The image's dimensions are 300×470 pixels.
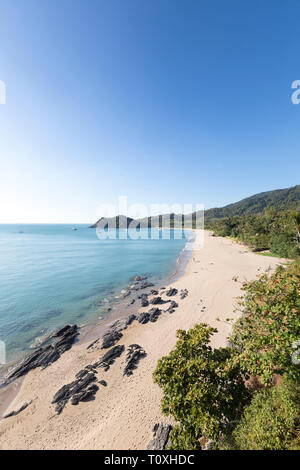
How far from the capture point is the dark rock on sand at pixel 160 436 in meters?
7.53

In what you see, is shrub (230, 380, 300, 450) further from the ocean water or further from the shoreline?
the ocean water

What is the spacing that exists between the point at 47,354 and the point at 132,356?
8284 millimetres

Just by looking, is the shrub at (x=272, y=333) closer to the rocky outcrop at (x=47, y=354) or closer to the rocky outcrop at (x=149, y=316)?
the rocky outcrop at (x=149, y=316)

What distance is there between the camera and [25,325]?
804 inches

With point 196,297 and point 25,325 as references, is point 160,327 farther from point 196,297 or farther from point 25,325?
point 25,325

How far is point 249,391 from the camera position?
7.42 m

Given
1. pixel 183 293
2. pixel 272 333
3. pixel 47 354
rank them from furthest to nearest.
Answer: pixel 183 293 < pixel 47 354 < pixel 272 333

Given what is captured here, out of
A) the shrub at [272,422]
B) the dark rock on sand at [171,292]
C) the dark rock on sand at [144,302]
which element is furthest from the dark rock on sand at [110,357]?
the dark rock on sand at [171,292]

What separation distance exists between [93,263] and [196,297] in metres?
34.8

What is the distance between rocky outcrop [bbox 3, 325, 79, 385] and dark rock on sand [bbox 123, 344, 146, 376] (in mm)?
6662
